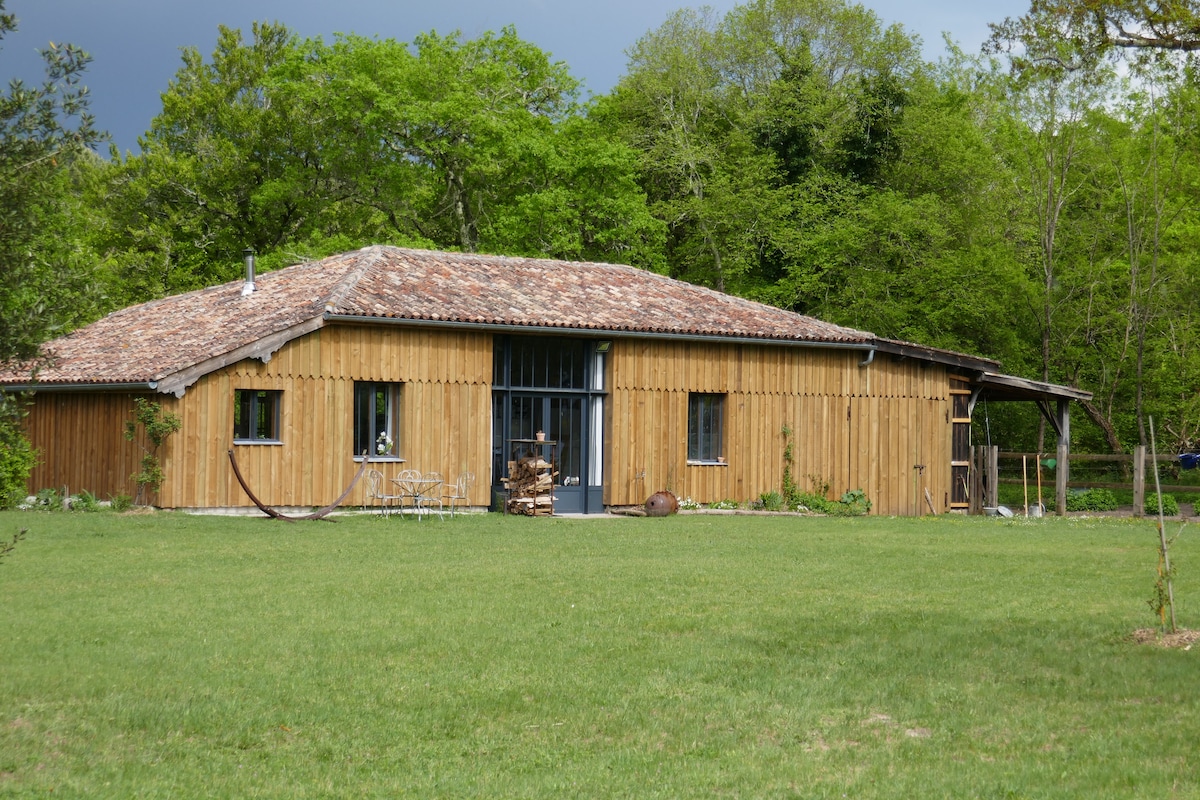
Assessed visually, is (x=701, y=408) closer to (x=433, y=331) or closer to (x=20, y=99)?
(x=433, y=331)

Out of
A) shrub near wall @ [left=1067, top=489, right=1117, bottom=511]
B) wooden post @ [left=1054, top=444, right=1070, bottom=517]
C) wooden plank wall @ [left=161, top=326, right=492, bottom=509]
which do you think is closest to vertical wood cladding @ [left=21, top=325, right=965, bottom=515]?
wooden plank wall @ [left=161, top=326, right=492, bottom=509]

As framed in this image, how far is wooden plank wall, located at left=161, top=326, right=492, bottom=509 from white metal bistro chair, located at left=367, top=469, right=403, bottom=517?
0.49ft

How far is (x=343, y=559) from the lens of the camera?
15.0 meters

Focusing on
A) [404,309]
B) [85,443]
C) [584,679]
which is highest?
[404,309]

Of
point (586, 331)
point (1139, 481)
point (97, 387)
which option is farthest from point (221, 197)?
point (1139, 481)

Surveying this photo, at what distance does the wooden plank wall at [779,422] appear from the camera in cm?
2462

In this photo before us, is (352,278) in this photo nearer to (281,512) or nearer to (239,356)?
(239,356)

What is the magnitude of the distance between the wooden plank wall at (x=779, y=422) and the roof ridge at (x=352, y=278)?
5.02 m

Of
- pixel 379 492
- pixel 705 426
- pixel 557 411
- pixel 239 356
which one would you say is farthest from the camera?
pixel 705 426

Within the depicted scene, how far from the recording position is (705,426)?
2556 centimetres

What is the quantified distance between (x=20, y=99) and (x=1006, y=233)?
3719 centimetres

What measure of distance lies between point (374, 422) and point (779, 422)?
27.1ft

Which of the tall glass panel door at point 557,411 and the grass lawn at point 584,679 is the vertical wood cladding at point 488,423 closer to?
the tall glass panel door at point 557,411

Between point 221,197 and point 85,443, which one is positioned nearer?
point 85,443
